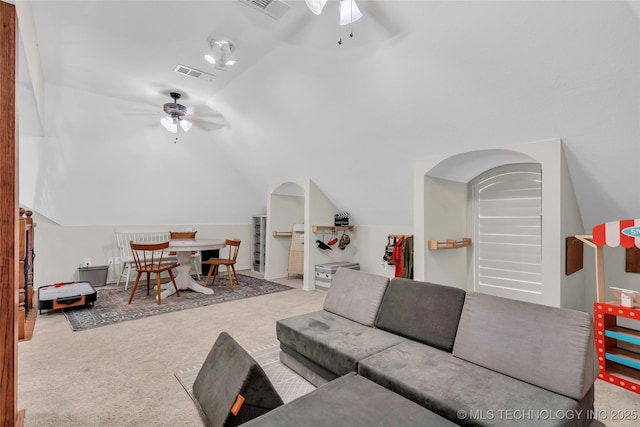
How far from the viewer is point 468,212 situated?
4.61m

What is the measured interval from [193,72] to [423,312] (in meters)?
3.63

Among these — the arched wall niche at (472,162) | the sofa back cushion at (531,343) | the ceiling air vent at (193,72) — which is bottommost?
the sofa back cushion at (531,343)

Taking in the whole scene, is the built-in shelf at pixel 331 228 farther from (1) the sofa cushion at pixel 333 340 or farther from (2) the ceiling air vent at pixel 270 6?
(2) the ceiling air vent at pixel 270 6

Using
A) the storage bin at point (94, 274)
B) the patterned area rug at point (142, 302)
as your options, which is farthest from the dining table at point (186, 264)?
the storage bin at point (94, 274)

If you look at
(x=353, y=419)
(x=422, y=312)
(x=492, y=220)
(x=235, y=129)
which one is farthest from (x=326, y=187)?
(x=353, y=419)

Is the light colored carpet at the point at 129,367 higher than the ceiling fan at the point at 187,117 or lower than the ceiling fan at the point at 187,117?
lower

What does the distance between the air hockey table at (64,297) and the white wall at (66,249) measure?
1.06 m

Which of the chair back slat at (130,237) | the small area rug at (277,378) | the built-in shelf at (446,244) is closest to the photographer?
the small area rug at (277,378)

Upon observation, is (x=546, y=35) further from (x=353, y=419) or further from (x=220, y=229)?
(x=220, y=229)

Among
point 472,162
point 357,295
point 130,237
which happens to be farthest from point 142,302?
point 472,162

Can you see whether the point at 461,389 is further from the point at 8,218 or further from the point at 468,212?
the point at 468,212

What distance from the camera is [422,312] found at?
7.48ft

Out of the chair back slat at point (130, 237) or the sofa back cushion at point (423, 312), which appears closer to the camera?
the sofa back cushion at point (423, 312)

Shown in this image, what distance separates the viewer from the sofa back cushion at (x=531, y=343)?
1.59 m
